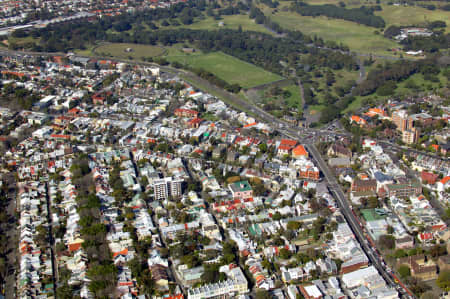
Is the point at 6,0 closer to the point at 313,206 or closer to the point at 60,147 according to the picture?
the point at 60,147

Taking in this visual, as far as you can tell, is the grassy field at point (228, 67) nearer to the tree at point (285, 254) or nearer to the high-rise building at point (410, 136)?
the high-rise building at point (410, 136)

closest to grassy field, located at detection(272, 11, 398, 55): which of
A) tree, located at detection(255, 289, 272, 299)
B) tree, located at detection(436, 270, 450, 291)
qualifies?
tree, located at detection(436, 270, 450, 291)

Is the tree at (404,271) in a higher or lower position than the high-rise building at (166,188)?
lower

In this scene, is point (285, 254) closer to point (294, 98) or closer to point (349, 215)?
point (349, 215)

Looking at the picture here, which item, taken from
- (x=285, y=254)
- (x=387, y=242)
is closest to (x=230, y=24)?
(x=387, y=242)

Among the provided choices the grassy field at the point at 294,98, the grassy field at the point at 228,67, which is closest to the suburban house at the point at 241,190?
the grassy field at the point at 294,98

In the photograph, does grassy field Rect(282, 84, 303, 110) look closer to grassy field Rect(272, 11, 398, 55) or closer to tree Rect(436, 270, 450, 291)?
grassy field Rect(272, 11, 398, 55)

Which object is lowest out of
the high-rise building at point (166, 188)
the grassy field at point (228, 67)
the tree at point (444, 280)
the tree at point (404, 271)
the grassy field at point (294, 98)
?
the grassy field at point (294, 98)
